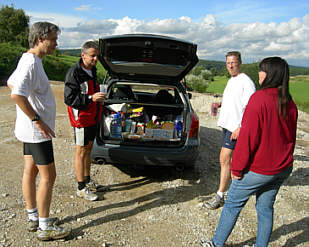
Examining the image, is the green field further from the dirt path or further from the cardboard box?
the cardboard box

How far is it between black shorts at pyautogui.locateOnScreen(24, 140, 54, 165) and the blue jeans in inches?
65.9

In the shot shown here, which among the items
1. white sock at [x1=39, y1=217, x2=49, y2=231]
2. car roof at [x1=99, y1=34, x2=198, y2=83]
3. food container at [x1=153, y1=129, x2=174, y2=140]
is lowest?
white sock at [x1=39, y1=217, x2=49, y2=231]

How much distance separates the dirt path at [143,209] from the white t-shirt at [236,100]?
3.68 feet

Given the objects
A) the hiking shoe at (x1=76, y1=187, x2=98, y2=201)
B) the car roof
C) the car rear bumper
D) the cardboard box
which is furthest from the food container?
the hiking shoe at (x1=76, y1=187, x2=98, y2=201)

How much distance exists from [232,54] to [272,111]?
1436mm

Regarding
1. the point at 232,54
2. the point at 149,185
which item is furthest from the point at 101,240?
the point at 232,54

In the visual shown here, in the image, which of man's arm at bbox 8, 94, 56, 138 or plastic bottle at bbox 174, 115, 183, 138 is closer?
man's arm at bbox 8, 94, 56, 138

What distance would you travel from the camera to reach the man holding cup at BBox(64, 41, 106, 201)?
3.04 m

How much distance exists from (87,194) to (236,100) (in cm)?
216

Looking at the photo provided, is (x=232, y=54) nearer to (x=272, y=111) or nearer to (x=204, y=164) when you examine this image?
(x=272, y=111)

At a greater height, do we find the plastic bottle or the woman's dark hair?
the woman's dark hair

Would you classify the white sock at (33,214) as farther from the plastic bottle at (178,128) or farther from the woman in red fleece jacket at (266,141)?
the plastic bottle at (178,128)

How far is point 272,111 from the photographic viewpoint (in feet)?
6.60

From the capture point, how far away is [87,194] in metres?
3.40
